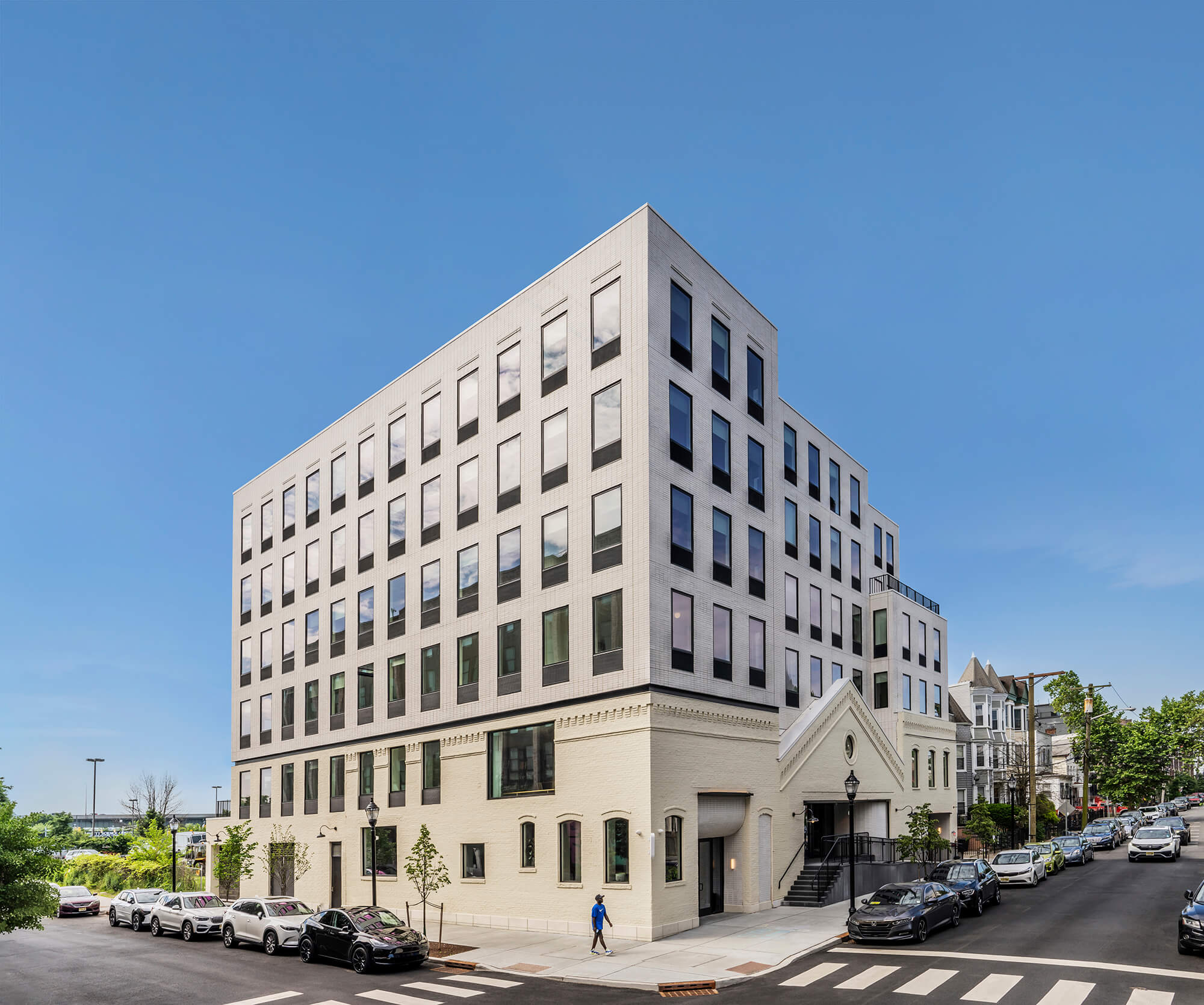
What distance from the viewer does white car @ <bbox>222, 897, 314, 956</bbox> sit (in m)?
32.2

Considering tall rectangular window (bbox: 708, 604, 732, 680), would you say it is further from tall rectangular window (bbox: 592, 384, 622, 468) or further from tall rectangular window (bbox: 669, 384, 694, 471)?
tall rectangular window (bbox: 592, 384, 622, 468)

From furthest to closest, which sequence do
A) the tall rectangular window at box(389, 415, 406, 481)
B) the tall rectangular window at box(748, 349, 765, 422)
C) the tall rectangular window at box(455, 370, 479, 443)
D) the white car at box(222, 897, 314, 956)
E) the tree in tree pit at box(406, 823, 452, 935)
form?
the tall rectangular window at box(389, 415, 406, 481), the tall rectangular window at box(455, 370, 479, 443), the tall rectangular window at box(748, 349, 765, 422), the tree in tree pit at box(406, 823, 452, 935), the white car at box(222, 897, 314, 956)

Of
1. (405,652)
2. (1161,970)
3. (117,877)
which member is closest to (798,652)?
(405,652)

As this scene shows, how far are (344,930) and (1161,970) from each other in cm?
2052


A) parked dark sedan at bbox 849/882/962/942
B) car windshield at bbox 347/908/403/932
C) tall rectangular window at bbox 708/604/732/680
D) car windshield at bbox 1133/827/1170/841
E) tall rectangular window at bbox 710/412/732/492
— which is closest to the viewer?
parked dark sedan at bbox 849/882/962/942

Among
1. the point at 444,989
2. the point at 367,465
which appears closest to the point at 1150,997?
the point at 444,989

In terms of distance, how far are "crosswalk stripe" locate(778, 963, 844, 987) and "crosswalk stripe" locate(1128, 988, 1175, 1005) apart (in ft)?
21.7

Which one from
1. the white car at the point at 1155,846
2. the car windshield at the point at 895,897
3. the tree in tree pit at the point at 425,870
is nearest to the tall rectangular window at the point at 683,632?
the car windshield at the point at 895,897

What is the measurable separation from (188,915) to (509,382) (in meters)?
23.0

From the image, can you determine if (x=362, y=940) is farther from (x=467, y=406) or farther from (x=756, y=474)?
(x=756, y=474)

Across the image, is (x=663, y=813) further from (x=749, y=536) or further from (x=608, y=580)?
(x=749, y=536)

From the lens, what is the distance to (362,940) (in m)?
27.7

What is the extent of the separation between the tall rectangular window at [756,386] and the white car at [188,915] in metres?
26.9

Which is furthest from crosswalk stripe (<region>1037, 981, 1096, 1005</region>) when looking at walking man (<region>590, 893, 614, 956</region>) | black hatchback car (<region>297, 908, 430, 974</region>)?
black hatchback car (<region>297, 908, 430, 974</region>)
